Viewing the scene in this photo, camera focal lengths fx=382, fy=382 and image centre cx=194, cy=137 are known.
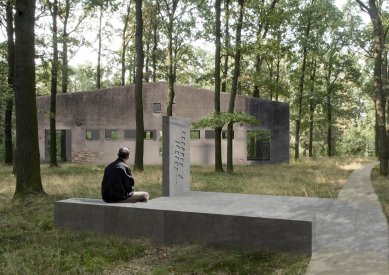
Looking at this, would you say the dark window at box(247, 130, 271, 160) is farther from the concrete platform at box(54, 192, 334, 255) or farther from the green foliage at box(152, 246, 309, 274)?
the green foliage at box(152, 246, 309, 274)

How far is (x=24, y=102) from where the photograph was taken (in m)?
10.1

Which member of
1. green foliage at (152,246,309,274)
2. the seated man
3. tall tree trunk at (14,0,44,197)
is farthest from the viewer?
tall tree trunk at (14,0,44,197)

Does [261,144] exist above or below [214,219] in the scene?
above

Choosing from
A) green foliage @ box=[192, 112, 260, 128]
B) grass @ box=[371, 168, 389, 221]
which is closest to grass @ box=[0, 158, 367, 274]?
grass @ box=[371, 168, 389, 221]

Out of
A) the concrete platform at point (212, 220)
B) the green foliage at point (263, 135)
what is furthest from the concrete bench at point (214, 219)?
the green foliage at point (263, 135)

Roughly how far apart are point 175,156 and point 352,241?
521cm

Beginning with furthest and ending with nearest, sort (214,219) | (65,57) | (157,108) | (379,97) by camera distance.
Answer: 1. (157,108)
2. (65,57)
3. (379,97)
4. (214,219)

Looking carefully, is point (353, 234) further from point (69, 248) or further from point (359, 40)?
point (359, 40)

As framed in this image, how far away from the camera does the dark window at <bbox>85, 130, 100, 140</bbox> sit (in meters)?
27.2

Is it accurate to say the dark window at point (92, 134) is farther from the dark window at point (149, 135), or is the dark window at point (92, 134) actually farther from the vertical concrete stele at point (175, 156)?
the vertical concrete stele at point (175, 156)

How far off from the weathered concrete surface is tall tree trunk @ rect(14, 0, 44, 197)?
7476mm

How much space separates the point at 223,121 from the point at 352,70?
18.8m

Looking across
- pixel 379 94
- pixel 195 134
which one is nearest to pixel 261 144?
pixel 195 134

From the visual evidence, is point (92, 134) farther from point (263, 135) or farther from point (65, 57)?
point (263, 135)
